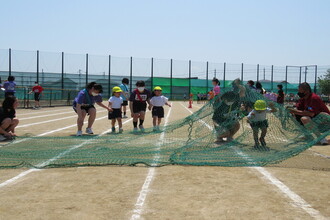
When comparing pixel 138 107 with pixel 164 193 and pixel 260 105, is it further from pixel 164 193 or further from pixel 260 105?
pixel 164 193

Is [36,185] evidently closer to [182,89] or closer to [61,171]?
[61,171]

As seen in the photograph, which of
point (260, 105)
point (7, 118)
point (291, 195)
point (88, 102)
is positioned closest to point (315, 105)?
point (260, 105)

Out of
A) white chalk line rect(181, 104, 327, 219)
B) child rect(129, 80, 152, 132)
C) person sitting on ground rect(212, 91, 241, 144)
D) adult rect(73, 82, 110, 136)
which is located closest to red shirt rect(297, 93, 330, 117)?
person sitting on ground rect(212, 91, 241, 144)

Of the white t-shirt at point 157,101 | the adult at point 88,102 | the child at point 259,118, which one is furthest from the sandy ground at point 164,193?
the white t-shirt at point 157,101

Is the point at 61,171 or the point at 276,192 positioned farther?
the point at 61,171

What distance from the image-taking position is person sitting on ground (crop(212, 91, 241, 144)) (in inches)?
305

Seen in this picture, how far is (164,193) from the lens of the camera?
172 inches

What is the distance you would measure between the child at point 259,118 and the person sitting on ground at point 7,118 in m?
5.74

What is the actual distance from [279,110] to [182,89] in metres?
46.4

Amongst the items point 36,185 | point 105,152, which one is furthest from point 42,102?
point 36,185

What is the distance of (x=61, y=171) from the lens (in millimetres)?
5559

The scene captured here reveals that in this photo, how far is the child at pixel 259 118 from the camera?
7.41m

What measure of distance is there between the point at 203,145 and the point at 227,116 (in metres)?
0.98

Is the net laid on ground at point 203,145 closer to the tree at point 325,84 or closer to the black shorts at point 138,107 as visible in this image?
the black shorts at point 138,107
